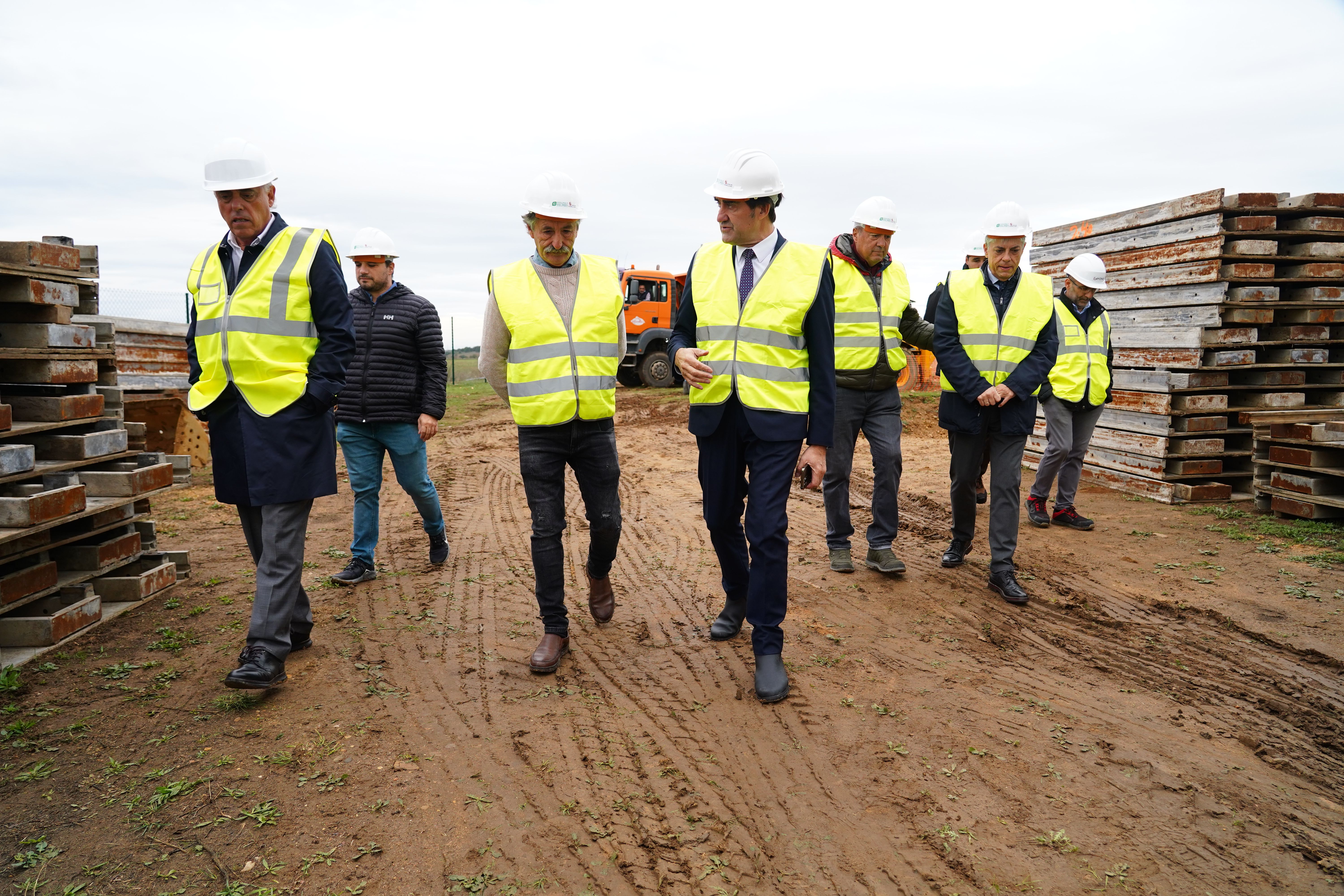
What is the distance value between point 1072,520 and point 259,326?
642 cm

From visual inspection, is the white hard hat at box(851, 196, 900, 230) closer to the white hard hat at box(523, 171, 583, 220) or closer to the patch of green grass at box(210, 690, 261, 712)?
the white hard hat at box(523, 171, 583, 220)

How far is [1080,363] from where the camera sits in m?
6.98

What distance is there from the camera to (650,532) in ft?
22.5

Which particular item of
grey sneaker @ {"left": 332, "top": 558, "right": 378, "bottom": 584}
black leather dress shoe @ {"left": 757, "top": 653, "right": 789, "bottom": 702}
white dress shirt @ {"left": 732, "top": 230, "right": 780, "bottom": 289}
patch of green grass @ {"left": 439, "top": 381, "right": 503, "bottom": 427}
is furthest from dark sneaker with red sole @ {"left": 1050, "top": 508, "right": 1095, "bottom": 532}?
patch of green grass @ {"left": 439, "top": 381, "right": 503, "bottom": 427}

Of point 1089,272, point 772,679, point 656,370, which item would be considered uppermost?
point 1089,272

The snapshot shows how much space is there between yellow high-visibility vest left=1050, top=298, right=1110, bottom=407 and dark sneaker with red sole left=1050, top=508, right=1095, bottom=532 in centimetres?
95

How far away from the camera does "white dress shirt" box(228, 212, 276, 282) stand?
3.62 m

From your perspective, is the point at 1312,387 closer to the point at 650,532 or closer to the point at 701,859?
the point at 650,532

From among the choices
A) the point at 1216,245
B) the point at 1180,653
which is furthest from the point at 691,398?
the point at 1216,245

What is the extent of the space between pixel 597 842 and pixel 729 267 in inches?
97.4

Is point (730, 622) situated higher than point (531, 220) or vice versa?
point (531, 220)

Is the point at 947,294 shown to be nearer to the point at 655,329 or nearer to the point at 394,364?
the point at 394,364

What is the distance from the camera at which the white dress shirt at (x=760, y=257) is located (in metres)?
3.77

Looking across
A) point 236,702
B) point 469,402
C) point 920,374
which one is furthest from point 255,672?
point 469,402
